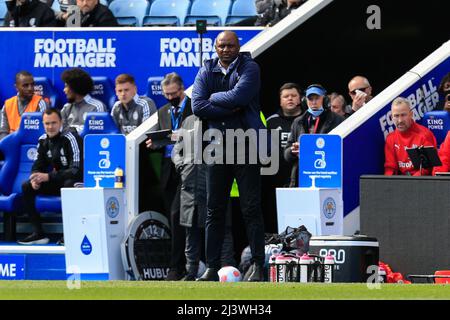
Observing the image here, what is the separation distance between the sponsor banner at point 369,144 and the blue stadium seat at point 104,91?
13.5 ft

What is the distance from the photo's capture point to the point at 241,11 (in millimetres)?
19469

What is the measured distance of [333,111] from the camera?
16797 millimetres

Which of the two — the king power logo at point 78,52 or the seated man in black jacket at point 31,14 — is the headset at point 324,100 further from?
the seated man in black jacket at point 31,14

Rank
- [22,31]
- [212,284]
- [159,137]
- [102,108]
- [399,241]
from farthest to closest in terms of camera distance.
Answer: [22,31] → [102,108] → [159,137] → [399,241] → [212,284]

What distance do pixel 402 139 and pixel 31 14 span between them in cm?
614

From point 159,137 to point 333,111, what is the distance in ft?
6.49

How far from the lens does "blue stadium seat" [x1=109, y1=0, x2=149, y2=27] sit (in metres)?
20.2

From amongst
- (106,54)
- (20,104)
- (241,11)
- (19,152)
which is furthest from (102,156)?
(241,11)

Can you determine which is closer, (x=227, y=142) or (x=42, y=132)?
(x=227, y=142)

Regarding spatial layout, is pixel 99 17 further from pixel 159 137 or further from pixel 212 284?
pixel 212 284

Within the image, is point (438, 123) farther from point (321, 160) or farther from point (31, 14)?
point (31, 14)
